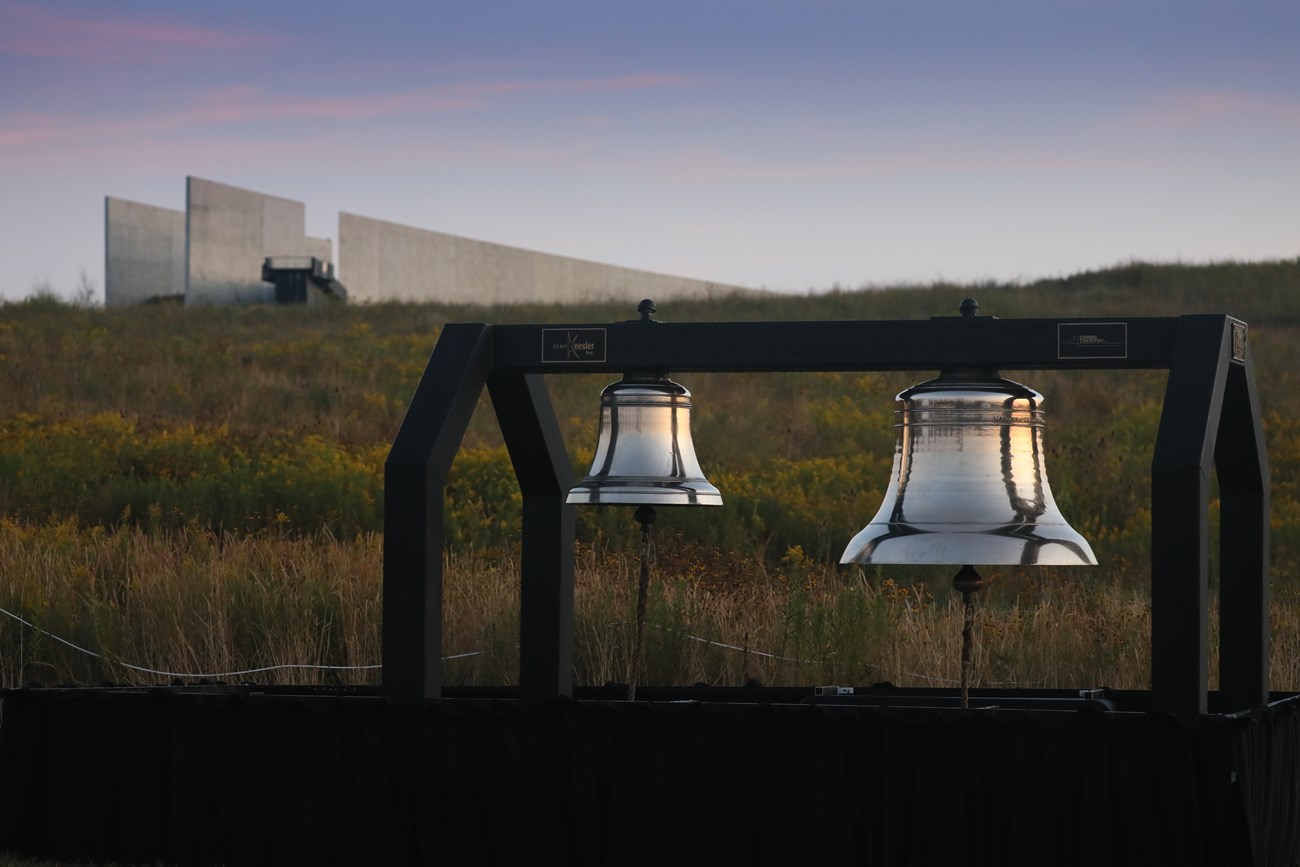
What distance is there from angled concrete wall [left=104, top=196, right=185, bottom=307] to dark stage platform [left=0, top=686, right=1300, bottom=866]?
4094 cm

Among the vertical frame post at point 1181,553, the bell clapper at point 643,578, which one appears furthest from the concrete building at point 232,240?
the vertical frame post at point 1181,553

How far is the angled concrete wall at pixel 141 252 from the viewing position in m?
43.9

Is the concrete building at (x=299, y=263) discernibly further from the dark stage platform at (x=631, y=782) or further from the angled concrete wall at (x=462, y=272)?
the dark stage platform at (x=631, y=782)

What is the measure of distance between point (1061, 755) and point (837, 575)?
8.17 meters

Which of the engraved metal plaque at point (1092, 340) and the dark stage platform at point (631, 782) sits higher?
the engraved metal plaque at point (1092, 340)

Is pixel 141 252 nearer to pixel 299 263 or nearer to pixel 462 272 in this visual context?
pixel 299 263

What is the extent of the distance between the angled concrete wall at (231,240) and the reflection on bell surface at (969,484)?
38.3 m

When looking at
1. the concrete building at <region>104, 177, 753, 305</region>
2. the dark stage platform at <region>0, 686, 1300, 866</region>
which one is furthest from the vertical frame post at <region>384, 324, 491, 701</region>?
the concrete building at <region>104, 177, 753, 305</region>

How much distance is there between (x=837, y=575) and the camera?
12344mm

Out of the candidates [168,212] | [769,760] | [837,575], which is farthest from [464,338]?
[168,212]

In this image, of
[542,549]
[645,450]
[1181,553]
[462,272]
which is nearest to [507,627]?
[542,549]

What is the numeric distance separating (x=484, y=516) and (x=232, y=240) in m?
29.7

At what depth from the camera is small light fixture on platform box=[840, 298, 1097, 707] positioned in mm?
4242

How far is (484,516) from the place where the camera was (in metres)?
15.6
